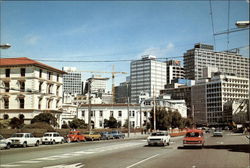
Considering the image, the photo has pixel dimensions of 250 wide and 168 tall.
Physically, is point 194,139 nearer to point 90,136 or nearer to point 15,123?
point 90,136

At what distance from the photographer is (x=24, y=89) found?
228ft

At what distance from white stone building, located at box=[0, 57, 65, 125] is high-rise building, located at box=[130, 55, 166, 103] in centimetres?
9884

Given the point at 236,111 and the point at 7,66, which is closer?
the point at 7,66

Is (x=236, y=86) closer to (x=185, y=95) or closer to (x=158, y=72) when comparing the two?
(x=185, y=95)

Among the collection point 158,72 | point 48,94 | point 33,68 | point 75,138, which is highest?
point 158,72

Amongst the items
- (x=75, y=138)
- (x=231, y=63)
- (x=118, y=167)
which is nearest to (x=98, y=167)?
(x=118, y=167)

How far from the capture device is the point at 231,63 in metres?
190

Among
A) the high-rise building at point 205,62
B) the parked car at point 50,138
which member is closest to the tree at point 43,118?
the parked car at point 50,138

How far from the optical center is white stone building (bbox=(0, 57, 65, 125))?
6938 centimetres

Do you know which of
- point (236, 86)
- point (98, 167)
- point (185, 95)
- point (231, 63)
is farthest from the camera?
point (231, 63)

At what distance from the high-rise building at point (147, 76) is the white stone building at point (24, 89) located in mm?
98840

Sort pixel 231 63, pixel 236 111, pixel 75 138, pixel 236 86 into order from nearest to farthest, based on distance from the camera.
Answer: pixel 75 138 → pixel 236 111 → pixel 236 86 → pixel 231 63

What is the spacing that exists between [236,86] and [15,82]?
364 ft

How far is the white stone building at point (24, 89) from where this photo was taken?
228 feet
